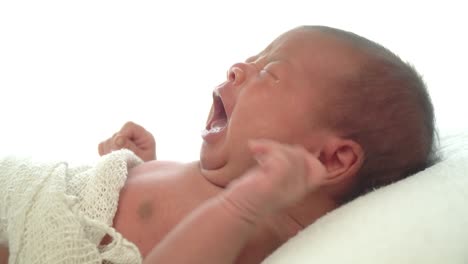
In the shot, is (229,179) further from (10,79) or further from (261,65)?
(10,79)

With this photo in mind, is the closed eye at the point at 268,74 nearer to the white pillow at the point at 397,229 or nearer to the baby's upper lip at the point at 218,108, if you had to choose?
the baby's upper lip at the point at 218,108

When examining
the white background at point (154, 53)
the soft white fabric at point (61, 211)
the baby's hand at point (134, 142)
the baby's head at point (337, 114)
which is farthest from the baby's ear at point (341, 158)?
the white background at point (154, 53)

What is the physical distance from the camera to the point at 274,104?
77 cm

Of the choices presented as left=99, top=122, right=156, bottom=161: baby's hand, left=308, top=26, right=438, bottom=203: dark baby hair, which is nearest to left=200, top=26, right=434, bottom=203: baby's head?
left=308, top=26, right=438, bottom=203: dark baby hair

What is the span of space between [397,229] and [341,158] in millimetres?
181

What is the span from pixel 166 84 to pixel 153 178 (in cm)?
54

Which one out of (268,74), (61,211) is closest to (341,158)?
(268,74)

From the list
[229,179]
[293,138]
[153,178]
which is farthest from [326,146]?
[153,178]

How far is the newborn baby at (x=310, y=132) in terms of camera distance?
0.74 metres

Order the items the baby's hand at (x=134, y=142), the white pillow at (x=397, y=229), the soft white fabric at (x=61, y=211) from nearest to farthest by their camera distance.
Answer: the white pillow at (x=397, y=229)
the soft white fabric at (x=61, y=211)
the baby's hand at (x=134, y=142)

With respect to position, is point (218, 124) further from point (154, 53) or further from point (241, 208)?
point (154, 53)

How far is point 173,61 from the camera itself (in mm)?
1328

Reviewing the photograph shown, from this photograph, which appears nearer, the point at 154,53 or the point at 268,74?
the point at 268,74

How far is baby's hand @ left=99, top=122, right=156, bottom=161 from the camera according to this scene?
3.34 ft
